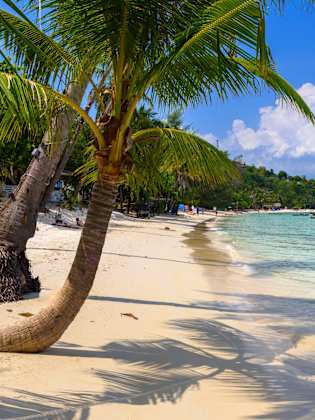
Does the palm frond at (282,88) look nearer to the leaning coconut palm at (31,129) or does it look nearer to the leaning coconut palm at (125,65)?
the leaning coconut palm at (125,65)

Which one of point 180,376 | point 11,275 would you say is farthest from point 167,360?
point 11,275

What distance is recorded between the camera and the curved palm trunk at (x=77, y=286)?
418cm

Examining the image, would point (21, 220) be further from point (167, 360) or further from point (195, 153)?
point (167, 360)

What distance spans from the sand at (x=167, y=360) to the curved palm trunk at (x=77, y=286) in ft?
0.54

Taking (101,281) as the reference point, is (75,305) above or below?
above

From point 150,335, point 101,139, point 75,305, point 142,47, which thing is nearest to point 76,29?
point 142,47

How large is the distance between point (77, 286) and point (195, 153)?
2.01 metres

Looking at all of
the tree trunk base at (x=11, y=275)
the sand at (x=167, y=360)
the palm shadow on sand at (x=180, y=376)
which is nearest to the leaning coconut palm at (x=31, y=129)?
the tree trunk base at (x=11, y=275)

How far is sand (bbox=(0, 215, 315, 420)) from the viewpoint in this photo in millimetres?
3514

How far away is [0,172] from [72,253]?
520 inches

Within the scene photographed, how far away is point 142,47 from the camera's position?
13.6 feet

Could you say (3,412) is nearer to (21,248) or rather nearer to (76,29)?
(76,29)

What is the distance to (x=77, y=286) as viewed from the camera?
418 centimetres

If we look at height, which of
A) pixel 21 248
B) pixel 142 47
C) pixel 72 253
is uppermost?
pixel 142 47
